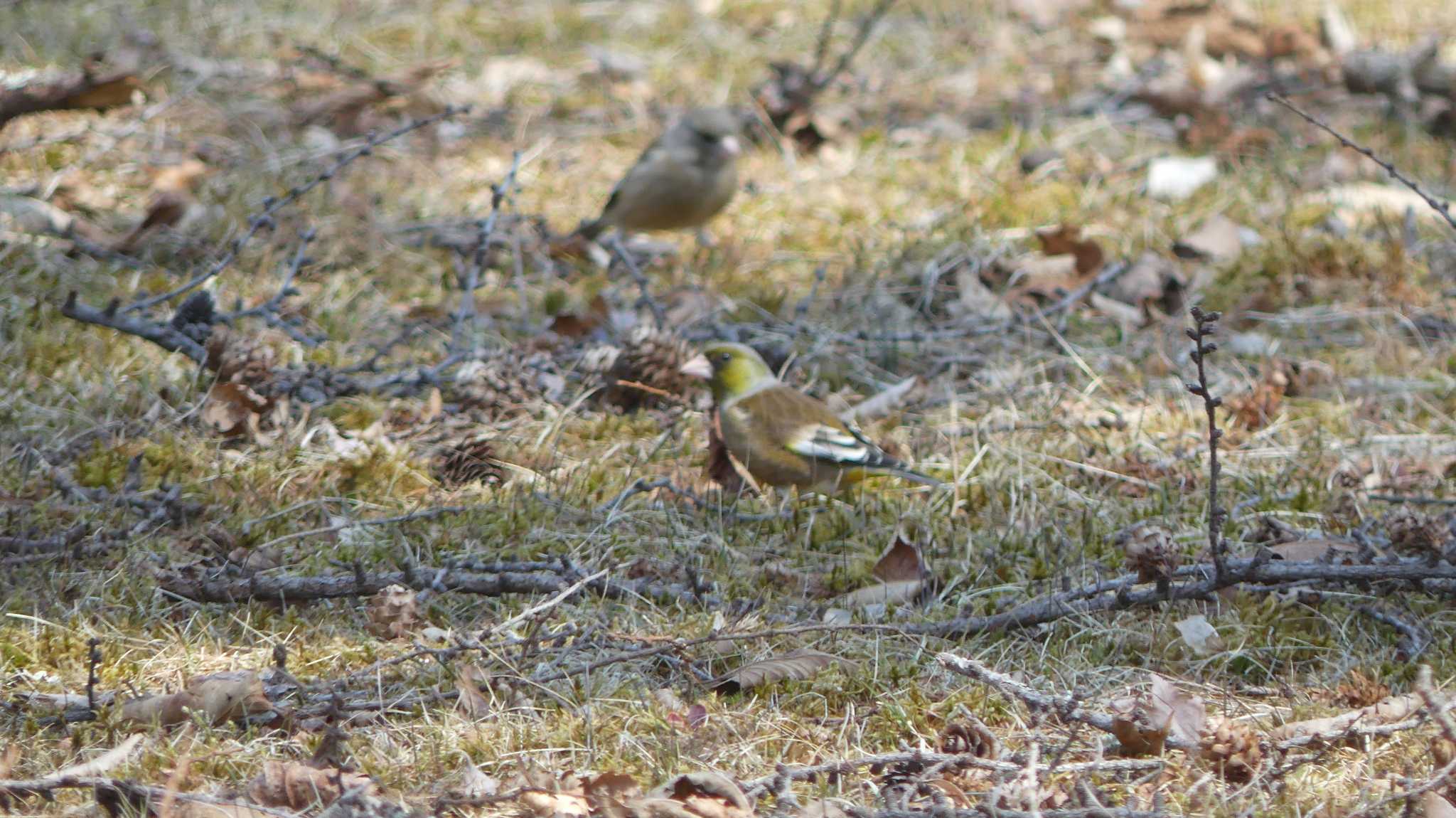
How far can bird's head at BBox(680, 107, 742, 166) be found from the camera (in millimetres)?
6070

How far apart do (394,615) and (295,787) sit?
771 millimetres

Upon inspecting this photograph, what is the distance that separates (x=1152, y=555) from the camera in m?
3.04

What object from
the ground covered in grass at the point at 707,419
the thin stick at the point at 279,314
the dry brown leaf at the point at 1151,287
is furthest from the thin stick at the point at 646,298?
the dry brown leaf at the point at 1151,287

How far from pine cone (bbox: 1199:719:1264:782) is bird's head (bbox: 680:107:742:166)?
391cm

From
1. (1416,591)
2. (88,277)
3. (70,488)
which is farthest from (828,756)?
(88,277)

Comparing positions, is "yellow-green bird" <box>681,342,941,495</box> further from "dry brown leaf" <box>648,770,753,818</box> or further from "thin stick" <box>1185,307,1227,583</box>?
"dry brown leaf" <box>648,770,753,818</box>

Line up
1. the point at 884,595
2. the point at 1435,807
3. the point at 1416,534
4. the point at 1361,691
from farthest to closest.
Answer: the point at 884,595 → the point at 1416,534 → the point at 1361,691 → the point at 1435,807

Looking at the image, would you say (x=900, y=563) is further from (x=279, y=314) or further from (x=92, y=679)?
(x=279, y=314)

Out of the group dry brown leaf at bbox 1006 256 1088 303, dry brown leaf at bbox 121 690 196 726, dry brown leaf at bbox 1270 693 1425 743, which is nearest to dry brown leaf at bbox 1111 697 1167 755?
dry brown leaf at bbox 1270 693 1425 743

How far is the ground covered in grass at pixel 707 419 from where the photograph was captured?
270 centimetres

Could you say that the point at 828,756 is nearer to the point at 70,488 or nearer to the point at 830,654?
the point at 830,654

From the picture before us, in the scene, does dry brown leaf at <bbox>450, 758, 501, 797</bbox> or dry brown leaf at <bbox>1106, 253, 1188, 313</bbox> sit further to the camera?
dry brown leaf at <bbox>1106, 253, 1188, 313</bbox>

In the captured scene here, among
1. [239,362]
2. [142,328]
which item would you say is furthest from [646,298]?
[142,328]

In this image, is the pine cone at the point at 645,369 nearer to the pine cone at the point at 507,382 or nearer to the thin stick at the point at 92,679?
the pine cone at the point at 507,382
